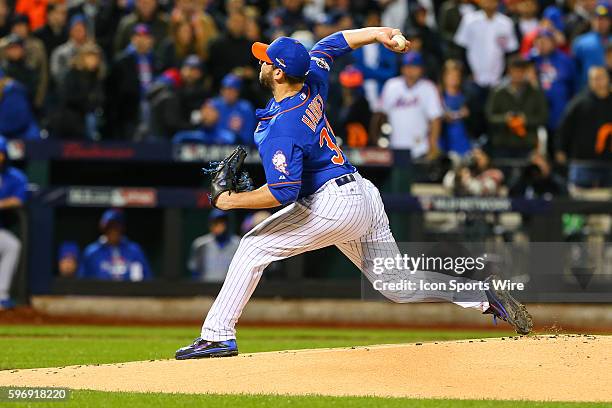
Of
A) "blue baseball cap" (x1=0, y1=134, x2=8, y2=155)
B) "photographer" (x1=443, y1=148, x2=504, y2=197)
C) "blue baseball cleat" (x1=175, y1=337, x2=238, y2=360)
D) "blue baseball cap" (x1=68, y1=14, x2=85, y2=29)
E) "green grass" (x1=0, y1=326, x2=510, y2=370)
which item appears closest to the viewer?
"blue baseball cleat" (x1=175, y1=337, x2=238, y2=360)

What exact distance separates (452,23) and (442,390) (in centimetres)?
1077

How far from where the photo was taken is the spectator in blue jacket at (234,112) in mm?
14500

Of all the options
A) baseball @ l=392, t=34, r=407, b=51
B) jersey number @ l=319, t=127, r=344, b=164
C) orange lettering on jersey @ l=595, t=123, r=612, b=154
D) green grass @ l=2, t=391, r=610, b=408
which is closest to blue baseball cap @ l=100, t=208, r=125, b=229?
orange lettering on jersey @ l=595, t=123, r=612, b=154

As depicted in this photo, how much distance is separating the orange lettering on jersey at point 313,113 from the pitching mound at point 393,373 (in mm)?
1411

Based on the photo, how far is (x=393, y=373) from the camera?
743 cm

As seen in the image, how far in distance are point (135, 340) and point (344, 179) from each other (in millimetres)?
4259

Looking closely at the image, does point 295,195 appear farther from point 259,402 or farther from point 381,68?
point 381,68

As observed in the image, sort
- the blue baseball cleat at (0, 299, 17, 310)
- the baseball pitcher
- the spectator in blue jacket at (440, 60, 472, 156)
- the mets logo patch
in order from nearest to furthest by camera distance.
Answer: the mets logo patch
the baseball pitcher
the blue baseball cleat at (0, 299, 17, 310)
the spectator in blue jacket at (440, 60, 472, 156)

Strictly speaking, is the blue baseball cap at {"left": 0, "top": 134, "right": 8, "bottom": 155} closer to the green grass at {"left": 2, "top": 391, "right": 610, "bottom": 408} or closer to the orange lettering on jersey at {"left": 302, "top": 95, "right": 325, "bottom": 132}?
the orange lettering on jersey at {"left": 302, "top": 95, "right": 325, "bottom": 132}

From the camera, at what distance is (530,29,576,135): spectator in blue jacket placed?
16.3 metres

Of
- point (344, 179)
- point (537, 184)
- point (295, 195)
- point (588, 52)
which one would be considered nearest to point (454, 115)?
point (537, 184)

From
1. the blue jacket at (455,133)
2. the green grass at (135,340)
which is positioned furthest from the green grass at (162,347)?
the blue jacket at (455,133)

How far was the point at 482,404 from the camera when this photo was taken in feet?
21.4

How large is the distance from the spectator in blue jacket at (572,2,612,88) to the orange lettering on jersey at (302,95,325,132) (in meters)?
9.34
